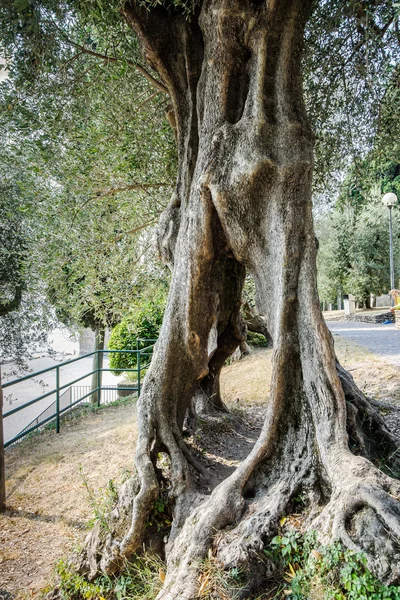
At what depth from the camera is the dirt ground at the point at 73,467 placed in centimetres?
403

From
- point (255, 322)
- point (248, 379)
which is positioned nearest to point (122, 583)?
point (248, 379)

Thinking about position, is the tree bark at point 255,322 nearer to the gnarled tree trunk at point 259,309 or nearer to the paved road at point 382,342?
the paved road at point 382,342

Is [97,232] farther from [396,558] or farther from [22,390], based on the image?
[22,390]

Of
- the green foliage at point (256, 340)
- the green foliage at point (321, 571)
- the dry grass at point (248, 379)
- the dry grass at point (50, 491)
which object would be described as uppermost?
the green foliage at point (256, 340)

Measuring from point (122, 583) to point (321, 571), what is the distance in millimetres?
1626

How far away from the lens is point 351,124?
6426 mm

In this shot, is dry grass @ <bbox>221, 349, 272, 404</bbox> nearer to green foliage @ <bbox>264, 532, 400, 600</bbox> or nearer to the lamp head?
green foliage @ <bbox>264, 532, 400, 600</bbox>

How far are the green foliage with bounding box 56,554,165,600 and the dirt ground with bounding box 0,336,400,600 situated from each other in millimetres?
322

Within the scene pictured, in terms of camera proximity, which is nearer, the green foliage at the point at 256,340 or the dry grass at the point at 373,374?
the dry grass at the point at 373,374

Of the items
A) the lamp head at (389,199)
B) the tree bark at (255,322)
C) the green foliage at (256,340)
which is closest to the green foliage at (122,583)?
the tree bark at (255,322)

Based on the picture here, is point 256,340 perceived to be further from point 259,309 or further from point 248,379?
point 259,309

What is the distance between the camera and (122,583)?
10.1 ft

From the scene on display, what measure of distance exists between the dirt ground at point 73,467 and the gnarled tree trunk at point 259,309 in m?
0.81

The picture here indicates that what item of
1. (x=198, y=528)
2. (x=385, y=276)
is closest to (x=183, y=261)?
(x=198, y=528)
